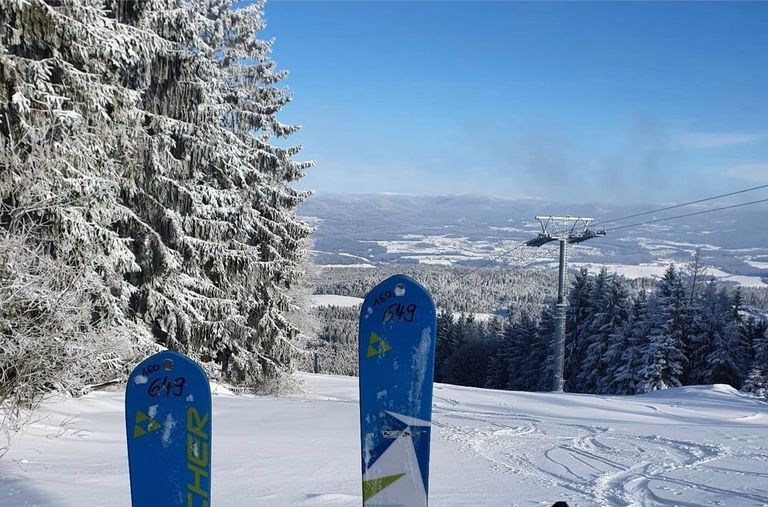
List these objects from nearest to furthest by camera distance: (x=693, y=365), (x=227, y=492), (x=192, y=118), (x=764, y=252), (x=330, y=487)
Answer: (x=227, y=492), (x=330, y=487), (x=192, y=118), (x=693, y=365), (x=764, y=252)

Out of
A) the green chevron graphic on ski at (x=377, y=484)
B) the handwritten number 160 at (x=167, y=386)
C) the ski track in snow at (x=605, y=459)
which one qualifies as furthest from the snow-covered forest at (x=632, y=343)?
the handwritten number 160 at (x=167, y=386)

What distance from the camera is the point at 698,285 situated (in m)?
33.6

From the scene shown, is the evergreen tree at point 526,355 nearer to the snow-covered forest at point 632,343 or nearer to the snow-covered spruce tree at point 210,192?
the snow-covered forest at point 632,343

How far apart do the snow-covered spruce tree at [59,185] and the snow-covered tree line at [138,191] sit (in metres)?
0.03

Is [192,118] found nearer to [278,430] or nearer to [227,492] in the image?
[278,430]

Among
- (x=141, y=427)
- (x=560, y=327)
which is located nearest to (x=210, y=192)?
(x=141, y=427)

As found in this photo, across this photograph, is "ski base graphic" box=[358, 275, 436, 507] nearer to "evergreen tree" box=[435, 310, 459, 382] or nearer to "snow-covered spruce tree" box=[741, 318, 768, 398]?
"snow-covered spruce tree" box=[741, 318, 768, 398]

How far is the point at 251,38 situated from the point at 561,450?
525 inches

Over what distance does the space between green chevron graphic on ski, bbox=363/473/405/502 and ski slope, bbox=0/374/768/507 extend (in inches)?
47.4

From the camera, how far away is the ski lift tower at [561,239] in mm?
19578

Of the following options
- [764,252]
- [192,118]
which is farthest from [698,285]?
[764,252]

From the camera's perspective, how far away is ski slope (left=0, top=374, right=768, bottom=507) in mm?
5648

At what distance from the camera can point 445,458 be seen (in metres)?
7.74

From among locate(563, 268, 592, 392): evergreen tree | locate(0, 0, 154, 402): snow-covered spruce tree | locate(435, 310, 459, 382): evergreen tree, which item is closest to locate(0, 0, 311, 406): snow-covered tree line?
locate(0, 0, 154, 402): snow-covered spruce tree
